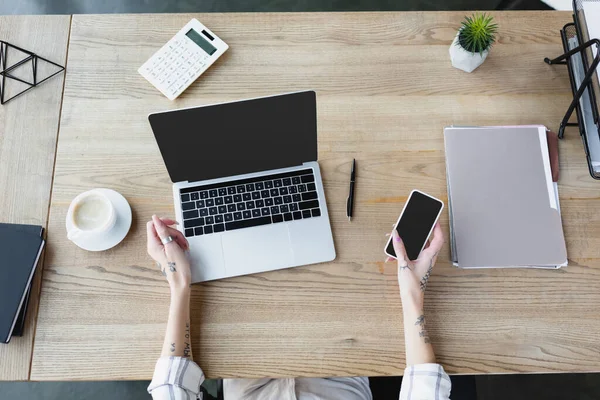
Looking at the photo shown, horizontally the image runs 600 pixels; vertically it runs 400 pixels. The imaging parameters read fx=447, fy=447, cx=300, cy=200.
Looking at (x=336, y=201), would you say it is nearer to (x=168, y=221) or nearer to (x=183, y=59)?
(x=168, y=221)

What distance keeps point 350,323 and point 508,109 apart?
2.02 feet

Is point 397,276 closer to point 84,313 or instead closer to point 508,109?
point 508,109

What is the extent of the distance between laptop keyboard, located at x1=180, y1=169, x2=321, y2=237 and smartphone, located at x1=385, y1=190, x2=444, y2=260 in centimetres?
18

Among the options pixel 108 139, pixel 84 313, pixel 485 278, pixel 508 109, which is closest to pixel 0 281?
pixel 84 313

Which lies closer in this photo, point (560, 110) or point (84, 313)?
point (84, 313)

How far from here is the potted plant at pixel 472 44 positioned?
3.19 ft

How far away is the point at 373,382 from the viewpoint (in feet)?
3.95

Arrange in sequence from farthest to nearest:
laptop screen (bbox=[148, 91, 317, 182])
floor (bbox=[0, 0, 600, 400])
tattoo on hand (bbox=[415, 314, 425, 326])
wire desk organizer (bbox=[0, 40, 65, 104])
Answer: floor (bbox=[0, 0, 600, 400])
wire desk organizer (bbox=[0, 40, 65, 104])
tattoo on hand (bbox=[415, 314, 425, 326])
laptop screen (bbox=[148, 91, 317, 182])

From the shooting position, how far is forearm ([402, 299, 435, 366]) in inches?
33.8

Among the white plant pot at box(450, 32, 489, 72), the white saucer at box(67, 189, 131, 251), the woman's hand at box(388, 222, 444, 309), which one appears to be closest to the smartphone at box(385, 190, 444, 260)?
the woman's hand at box(388, 222, 444, 309)

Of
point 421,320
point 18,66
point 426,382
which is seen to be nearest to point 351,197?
point 421,320

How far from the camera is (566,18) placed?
43.3 inches

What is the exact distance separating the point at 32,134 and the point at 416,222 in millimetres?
865

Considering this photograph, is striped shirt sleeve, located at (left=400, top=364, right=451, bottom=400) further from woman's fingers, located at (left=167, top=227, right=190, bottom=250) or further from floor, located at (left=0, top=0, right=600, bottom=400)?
woman's fingers, located at (left=167, top=227, right=190, bottom=250)
